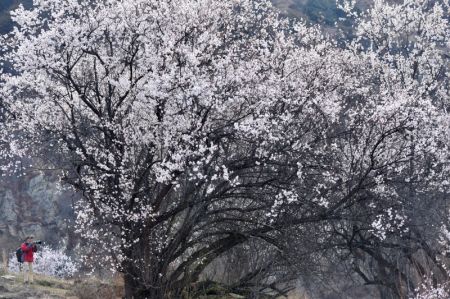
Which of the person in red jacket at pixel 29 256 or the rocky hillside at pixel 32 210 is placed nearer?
the person in red jacket at pixel 29 256

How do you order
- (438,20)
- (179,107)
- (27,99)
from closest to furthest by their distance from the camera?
(179,107)
(27,99)
(438,20)

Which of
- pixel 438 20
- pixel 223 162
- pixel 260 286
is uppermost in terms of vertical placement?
pixel 438 20

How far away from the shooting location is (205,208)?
45.2ft

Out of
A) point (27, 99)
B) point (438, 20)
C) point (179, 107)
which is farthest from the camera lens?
point (438, 20)

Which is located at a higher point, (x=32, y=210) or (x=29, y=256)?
(x=32, y=210)

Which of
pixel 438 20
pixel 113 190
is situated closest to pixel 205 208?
pixel 113 190

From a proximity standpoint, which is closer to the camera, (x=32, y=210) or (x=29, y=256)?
(x=29, y=256)

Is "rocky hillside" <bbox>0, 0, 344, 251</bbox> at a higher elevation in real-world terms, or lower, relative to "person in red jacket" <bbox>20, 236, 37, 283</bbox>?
higher

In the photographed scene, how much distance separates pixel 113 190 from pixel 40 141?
2.13m

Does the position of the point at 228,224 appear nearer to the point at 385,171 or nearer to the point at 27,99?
the point at 385,171

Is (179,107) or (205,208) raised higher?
(179,107)

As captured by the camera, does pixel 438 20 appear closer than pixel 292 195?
No

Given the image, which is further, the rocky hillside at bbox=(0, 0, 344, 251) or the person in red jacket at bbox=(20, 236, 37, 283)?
the rocky hillside at bbox=(0, 0, 344, 251)

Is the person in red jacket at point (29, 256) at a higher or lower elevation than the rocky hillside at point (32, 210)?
lower
